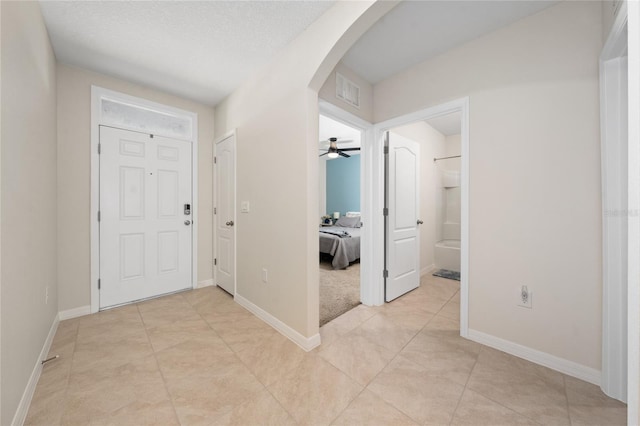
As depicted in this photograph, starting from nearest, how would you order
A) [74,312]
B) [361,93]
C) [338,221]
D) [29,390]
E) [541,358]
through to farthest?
[29,390]
[541,358]
[74,312]
[361,93]
[338,221]

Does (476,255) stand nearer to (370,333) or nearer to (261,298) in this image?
(370,333)

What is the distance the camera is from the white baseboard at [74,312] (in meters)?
2.36

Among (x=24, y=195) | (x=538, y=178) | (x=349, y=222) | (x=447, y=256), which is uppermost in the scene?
(x=538, y=178)

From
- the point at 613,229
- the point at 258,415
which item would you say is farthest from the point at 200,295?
the point at 613,229

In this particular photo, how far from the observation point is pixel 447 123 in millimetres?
3959

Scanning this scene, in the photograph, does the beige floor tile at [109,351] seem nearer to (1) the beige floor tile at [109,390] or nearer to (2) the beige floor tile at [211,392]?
(1) the beige floor tile at [109,390]

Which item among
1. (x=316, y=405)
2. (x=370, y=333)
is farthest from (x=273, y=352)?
(x=370, y=333)

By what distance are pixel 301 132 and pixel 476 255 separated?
175cm

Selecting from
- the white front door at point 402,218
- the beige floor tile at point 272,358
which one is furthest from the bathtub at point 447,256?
the beige floor tile at point 272,358

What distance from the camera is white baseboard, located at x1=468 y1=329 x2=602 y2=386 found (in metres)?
1.56

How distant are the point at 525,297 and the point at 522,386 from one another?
1.96ft

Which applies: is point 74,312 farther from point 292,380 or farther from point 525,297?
point 525,297

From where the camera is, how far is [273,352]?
1854mm

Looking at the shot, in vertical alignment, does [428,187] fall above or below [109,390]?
above
